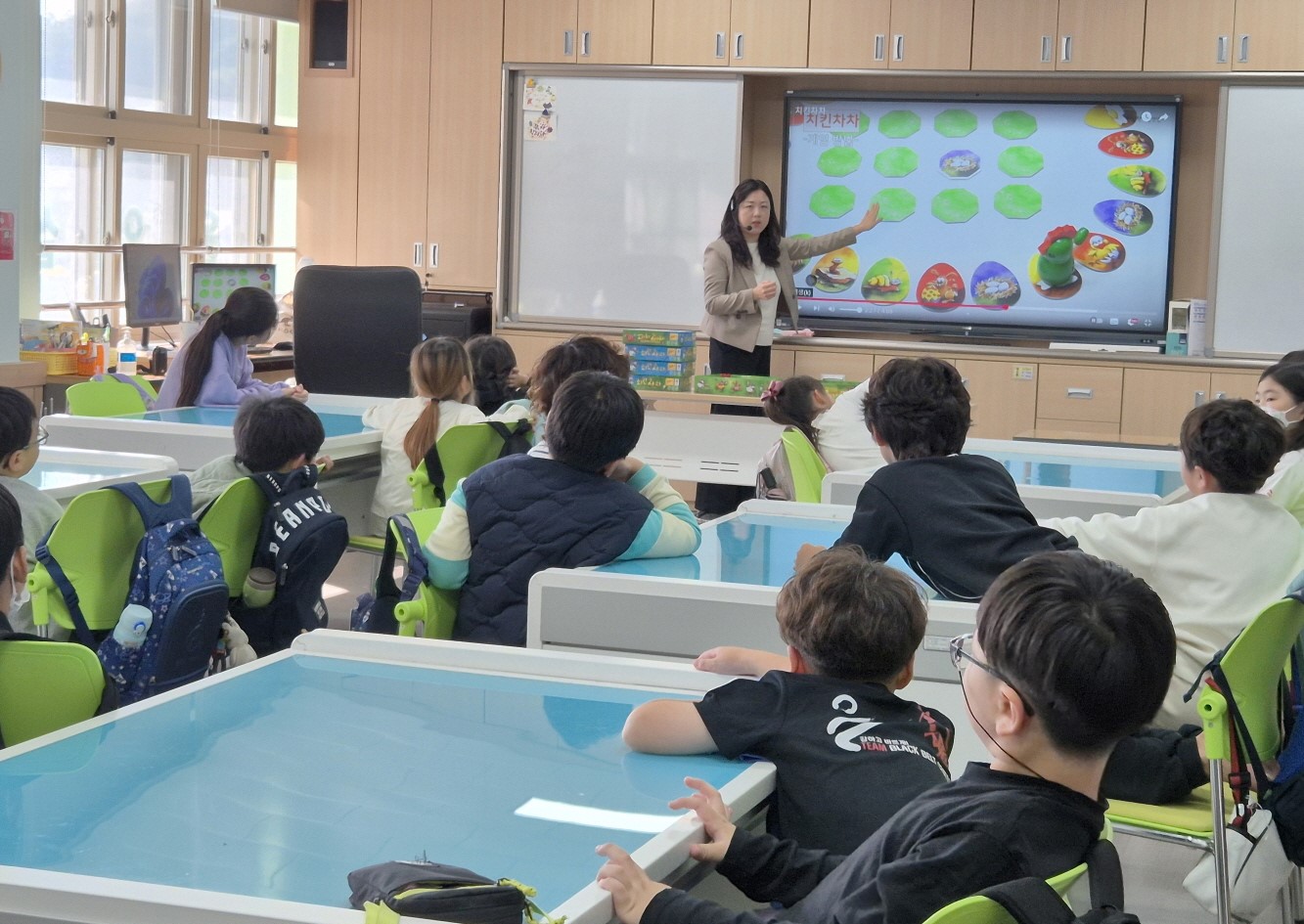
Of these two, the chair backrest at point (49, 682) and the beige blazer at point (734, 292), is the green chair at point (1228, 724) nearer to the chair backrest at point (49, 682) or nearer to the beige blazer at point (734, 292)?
the chair backrest at point (49, 682)

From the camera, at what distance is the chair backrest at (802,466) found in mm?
3744

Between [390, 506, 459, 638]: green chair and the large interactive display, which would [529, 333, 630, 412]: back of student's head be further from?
the large interactive display

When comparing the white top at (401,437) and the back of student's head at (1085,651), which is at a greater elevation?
the back of student's head at (1085,651)

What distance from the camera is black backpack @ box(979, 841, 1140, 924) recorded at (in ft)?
3.59

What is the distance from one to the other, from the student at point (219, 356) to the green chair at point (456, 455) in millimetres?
1042

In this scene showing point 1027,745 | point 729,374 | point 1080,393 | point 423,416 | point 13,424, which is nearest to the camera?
point 1027,745

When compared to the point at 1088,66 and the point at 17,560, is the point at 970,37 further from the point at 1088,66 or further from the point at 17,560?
the point at 17,560

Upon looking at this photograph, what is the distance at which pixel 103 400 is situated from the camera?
188 inches

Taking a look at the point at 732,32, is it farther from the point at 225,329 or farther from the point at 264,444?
the point at 264,444

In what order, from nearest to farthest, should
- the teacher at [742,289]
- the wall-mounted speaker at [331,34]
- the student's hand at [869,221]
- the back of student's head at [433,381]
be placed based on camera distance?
the back of student's head at [433,381]
the teacher at [742,289]
the student's hand at [869,221]
the wall-mounted speaker at [331,34]

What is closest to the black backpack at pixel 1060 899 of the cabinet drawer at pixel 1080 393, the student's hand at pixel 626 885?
the student's hand at pixel 626 885

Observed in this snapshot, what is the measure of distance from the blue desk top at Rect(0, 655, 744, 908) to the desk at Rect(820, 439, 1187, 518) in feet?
6.40

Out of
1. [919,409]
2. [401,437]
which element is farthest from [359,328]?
[919,409]

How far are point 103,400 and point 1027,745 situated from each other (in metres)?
4.09
